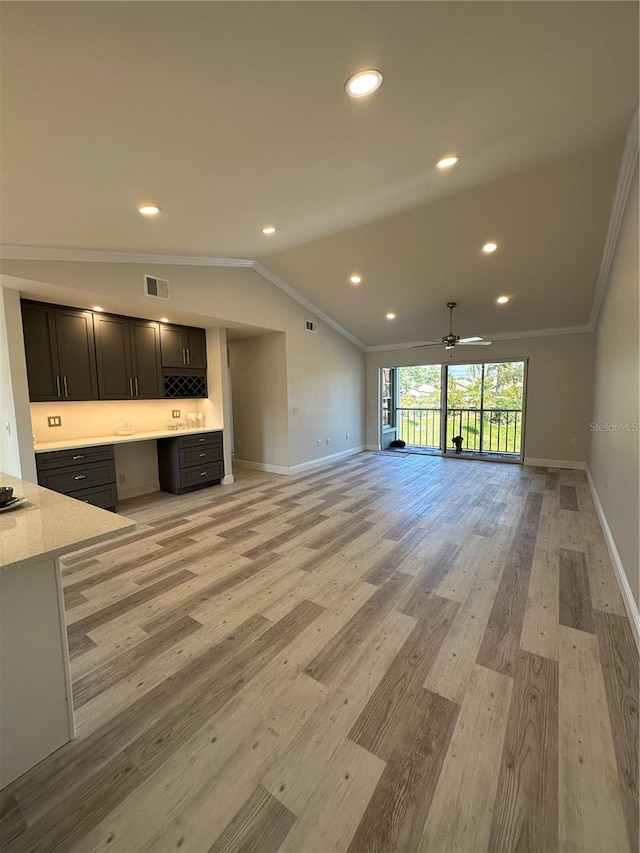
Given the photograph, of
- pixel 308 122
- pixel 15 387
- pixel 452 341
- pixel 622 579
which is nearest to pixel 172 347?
pixel 15 387

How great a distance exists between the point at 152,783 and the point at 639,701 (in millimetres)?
2092

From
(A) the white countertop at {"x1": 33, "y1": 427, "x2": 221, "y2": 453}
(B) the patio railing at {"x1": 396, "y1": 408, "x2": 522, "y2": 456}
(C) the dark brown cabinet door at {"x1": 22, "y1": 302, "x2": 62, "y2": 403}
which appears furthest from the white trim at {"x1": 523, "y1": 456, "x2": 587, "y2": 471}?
(C) the dark brown cabinet door at {"x1": 22, "y1": 302, "x2": 62, "y2": 403}

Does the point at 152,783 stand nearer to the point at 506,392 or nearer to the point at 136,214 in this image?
the point at 136,214

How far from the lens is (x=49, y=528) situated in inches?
52.8

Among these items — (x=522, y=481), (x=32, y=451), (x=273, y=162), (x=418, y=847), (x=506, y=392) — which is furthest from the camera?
(x=506, y=392)

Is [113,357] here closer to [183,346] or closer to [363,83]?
[183,346]

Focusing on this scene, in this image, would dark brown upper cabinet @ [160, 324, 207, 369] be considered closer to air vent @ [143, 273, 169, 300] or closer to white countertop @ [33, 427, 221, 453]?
air vent @ [143, 273, 169, 300]

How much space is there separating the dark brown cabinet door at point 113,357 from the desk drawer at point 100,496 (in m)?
1.09

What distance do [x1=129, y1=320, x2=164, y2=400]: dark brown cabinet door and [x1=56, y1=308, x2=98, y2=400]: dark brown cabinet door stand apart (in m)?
0.48

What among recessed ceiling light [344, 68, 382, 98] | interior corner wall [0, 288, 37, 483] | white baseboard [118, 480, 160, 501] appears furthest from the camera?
white baseboard [118, 480, 160, 501]

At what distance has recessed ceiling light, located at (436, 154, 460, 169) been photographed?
262 centimetres

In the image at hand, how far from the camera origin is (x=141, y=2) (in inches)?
49.0

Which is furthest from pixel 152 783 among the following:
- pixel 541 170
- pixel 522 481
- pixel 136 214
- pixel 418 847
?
pixel 522 481

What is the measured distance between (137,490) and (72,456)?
4.40ft
